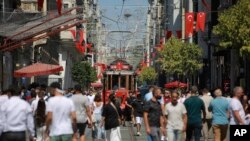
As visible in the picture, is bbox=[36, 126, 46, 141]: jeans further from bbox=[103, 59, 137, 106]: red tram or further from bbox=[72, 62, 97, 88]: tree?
bbox=[72, 62, 97, 88]: tree

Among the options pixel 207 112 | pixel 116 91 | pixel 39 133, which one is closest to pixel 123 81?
pixel 116 91

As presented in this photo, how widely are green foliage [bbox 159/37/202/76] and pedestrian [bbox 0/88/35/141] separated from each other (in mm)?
61008

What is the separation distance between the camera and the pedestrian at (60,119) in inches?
631

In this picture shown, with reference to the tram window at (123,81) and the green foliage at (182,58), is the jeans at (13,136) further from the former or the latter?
the green foliage at (182,58)

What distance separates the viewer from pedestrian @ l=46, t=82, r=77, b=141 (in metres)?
16.0

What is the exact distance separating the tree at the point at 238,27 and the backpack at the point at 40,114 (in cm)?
2151

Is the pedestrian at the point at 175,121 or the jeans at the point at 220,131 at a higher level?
the pedestrian at the point at 175,121

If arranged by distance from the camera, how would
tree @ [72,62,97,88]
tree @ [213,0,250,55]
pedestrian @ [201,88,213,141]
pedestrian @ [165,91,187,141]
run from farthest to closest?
tree @ [72,62,97,88]
tree @ [213,0,250,55]
pedestrian @ [201,88,213,141]
pedestrian @ [165,91,187,141]

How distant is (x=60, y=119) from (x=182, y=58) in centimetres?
6297

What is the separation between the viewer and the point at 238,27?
43219 mm

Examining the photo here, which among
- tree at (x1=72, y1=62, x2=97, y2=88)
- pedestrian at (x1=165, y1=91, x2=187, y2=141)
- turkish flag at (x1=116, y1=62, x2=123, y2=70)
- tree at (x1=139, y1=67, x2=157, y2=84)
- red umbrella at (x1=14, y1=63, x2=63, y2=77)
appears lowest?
tree at (x1=139, y1=67, x2=157, y2=84)

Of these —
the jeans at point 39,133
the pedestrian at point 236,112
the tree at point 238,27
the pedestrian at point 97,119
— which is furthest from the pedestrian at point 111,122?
the tree at point 238,27

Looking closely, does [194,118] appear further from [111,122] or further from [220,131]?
[111,122]

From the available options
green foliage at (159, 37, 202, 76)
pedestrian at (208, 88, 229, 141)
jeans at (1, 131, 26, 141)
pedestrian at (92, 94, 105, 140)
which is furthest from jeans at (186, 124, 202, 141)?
green foliage at (159, 37, 202, 76)
